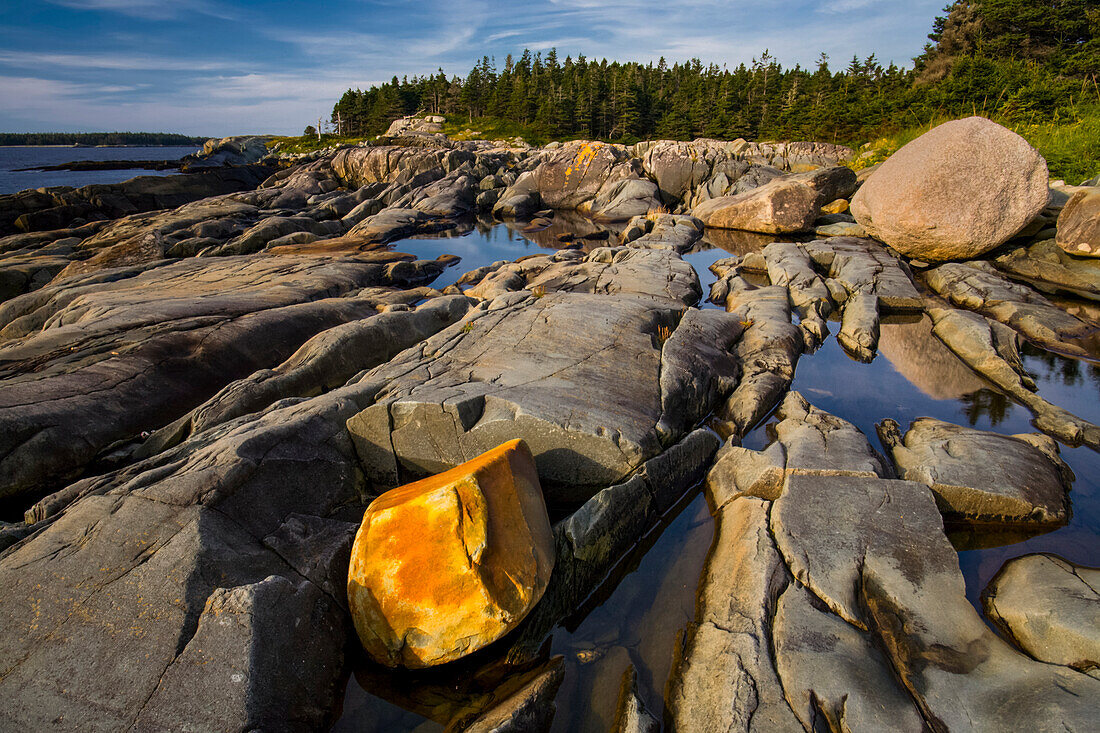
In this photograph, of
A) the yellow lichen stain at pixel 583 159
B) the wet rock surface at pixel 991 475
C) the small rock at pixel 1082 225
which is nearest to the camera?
the wet rock surface at pixel 991 475

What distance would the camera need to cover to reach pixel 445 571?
5.30 metres

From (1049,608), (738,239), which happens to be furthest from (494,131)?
(1049,608)

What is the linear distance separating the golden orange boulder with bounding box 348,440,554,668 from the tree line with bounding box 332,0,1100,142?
3338cm

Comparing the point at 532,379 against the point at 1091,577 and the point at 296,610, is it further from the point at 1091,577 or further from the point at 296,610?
the point at 1091,577

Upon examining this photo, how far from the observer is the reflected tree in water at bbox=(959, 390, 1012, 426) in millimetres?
9930

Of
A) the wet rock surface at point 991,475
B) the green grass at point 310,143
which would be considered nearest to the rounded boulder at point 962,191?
the wet rock surface at point 991,475

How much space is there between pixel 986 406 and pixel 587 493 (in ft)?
28.8

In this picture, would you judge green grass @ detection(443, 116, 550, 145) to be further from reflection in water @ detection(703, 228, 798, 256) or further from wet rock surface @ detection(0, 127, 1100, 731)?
wet rock surface @ detection(0, 127, 1100, 731)

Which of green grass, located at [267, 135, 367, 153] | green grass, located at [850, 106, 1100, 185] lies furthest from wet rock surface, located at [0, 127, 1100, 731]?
green grass, located at [267, 135, 367, 153]

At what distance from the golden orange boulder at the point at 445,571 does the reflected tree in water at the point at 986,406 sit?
30.9ft

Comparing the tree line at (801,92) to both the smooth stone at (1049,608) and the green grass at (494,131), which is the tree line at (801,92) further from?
the smooth stone at (1049,608)

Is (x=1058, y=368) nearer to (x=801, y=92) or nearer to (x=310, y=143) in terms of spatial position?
(x=801, y=92)

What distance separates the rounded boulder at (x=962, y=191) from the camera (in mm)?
15469

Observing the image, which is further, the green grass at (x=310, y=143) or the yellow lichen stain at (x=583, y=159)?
the green grass at (x=310, y=143)
